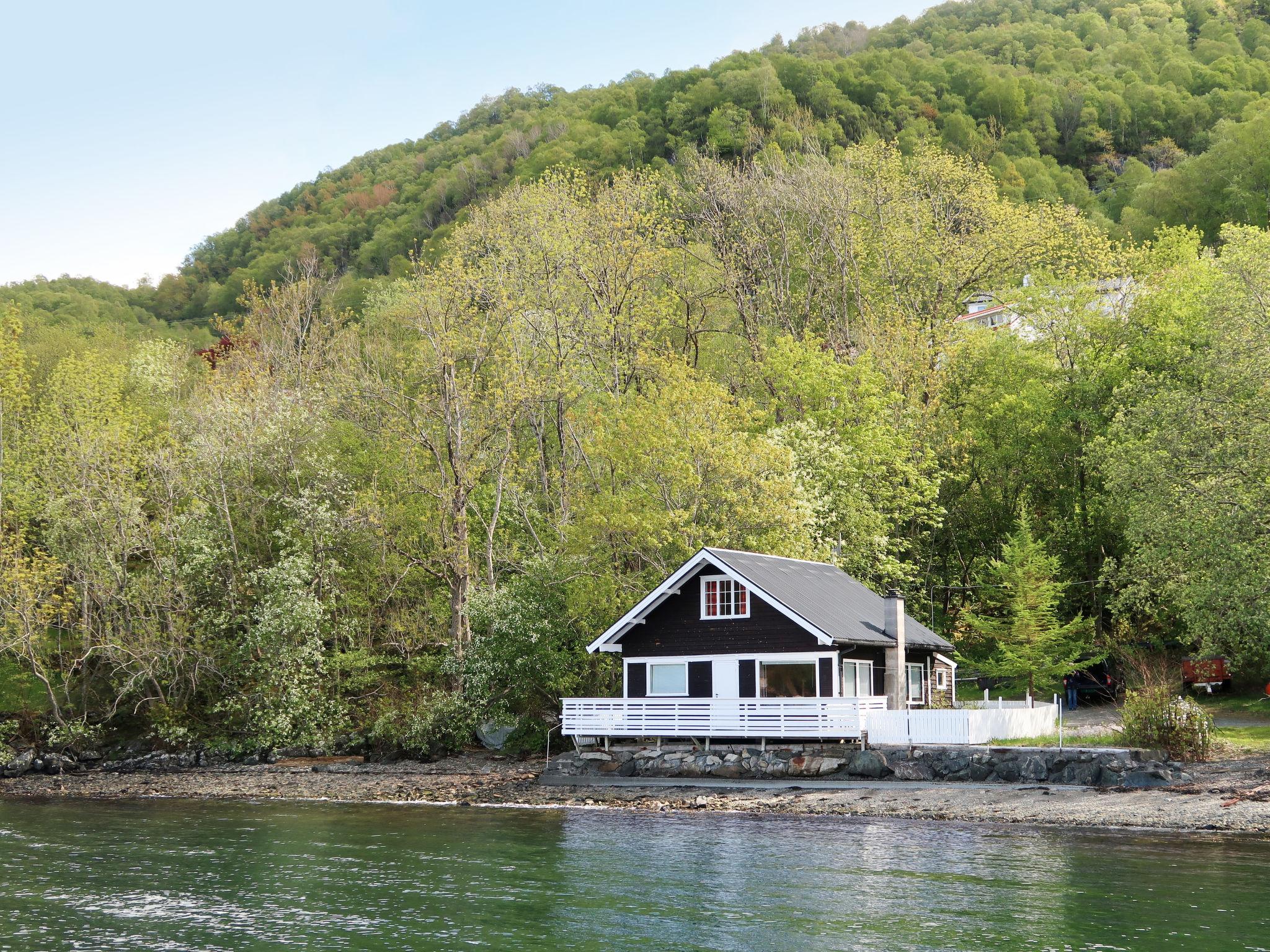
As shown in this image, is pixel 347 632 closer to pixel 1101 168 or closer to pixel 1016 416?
pixel 1016 416

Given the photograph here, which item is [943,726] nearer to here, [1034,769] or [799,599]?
[1034,769]

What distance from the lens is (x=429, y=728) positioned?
141ft

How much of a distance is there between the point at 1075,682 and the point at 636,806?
24.6 meters

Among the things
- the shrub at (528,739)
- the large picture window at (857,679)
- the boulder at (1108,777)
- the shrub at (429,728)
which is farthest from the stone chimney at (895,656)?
the shrub at (429,728)

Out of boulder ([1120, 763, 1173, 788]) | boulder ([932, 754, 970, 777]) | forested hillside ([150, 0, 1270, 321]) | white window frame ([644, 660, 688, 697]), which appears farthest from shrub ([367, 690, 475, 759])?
forested hillside ([150, 0, 1270, 321])

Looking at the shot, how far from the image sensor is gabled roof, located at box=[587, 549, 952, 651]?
3416 centimetres

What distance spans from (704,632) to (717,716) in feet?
8.79

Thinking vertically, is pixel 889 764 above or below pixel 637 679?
below

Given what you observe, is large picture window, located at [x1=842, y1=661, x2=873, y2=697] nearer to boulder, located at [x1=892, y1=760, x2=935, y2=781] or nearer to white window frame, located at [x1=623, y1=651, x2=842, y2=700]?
white window frame, located at [x1=623, y1=651, x2=842, y2=700]

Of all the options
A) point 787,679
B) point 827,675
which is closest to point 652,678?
point 787,679

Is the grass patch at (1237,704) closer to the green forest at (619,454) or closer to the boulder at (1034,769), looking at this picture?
the green forest at (619,454)

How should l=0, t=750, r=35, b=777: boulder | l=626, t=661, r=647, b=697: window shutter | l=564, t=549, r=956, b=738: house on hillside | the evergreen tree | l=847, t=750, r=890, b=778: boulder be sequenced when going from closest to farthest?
l=847, t=750, r=890, b=778: boulder
l=564, t=549, r=956, b=738: house on hillside
l=626, t=661, r=647, b=697: window shutter
l=0, t=750, r=35, b=777: boulder
the evergreen tree

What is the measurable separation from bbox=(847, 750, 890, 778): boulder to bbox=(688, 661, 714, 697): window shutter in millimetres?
5177

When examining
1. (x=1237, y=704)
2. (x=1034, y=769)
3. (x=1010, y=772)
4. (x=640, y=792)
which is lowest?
(x=640, y=792)
